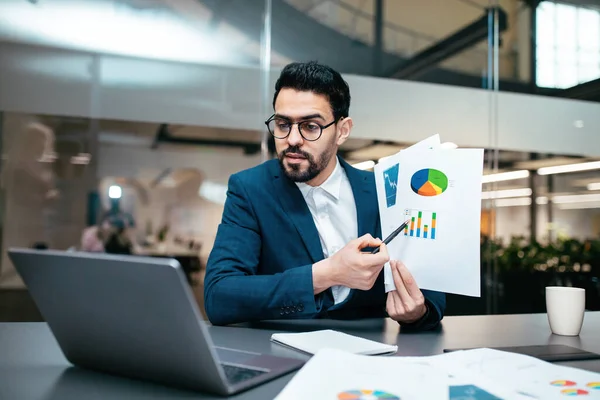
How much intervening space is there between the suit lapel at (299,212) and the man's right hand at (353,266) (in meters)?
0.27

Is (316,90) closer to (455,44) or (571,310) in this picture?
(571,310)

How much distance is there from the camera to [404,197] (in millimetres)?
1386

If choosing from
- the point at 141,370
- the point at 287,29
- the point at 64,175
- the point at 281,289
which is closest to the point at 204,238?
the point at 64,175

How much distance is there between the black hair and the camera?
1723 millimetres

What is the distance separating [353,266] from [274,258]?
0.44m

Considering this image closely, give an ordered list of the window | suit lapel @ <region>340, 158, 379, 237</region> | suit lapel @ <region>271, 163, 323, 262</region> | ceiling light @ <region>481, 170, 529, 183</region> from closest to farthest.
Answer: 1. suit lapel @ <region>271, 163, 323, 262</region>
2. suit lapel @ <region>340, 158, 379, 237</region>
3. ceiling light @ <region>481, 170, 529, 183</region>
4. the window

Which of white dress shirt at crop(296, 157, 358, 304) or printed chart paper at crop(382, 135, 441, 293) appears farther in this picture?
white dress shirt at crop(296, 157, 358, 304)

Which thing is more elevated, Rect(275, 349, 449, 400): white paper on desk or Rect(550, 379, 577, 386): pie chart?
Rect(275, 349, 449, 400): white paper on desk

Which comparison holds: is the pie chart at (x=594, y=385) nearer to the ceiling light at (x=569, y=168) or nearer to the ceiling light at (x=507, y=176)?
the ceiling light at (x=507, y=176)

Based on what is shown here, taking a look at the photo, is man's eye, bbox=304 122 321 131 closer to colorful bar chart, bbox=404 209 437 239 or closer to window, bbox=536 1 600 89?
colorful bar chart, bbox=404 209 437 239

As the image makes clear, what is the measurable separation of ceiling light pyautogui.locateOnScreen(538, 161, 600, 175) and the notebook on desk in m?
3.66

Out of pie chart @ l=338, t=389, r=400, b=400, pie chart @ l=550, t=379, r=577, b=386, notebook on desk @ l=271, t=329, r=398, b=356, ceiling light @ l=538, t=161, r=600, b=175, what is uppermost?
ceiling light @ l=538, t=161, r=600, b=175

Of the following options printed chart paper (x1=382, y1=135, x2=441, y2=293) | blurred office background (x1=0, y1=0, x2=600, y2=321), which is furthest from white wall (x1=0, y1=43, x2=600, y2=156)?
printed chart paper (x1=382, y1=135, x2=441, y2=293)

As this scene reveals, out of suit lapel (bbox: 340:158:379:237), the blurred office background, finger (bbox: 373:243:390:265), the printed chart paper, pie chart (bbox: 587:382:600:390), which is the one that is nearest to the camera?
pie chart (bbox: 587:382:600:390)
